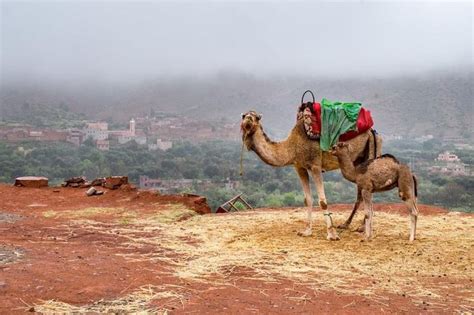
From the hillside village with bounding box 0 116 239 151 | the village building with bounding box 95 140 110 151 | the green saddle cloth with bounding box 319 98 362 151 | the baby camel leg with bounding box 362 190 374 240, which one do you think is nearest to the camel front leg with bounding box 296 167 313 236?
the green saddle cloth with bounding box 319 98 362 151

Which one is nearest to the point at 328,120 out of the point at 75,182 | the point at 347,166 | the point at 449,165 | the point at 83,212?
the point at 347,166

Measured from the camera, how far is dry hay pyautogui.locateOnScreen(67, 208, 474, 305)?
25.7 feet

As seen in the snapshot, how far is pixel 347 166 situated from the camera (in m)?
10.8

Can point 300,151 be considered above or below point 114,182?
above

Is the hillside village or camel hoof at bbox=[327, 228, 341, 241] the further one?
the hillside village

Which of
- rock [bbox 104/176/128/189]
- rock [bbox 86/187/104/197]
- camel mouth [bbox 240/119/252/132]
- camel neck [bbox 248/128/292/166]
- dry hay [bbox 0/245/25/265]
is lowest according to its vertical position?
dry hay [bbox 0/245/25/265]

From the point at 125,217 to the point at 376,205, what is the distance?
778cm

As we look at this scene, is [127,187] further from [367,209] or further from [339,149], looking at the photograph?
[367,209]

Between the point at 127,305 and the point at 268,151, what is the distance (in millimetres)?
5606

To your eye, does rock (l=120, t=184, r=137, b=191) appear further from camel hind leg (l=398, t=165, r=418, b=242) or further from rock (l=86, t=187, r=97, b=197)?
camel hind leg (l=398, t=165, r=418, b=242)

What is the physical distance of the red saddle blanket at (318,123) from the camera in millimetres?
10992

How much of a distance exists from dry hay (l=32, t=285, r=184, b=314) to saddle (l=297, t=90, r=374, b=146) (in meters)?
5.28

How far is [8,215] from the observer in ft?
46.0

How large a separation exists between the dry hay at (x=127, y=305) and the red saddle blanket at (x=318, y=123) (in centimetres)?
525
